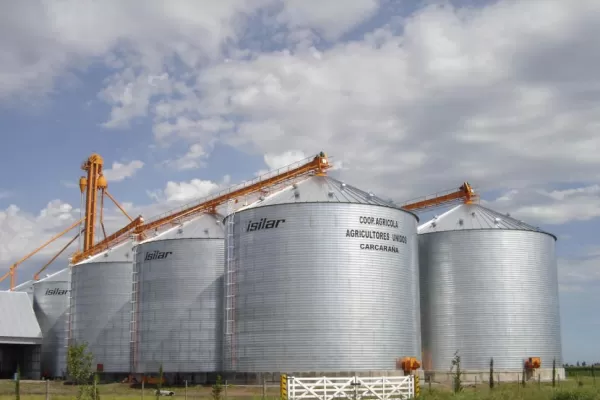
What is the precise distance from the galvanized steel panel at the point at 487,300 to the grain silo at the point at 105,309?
30594 millimetres

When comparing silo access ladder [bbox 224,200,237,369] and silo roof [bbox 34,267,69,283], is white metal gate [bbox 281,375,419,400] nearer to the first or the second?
silo access ladder [bbox 224,200,237,369]

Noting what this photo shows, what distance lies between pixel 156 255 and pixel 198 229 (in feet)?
16.1

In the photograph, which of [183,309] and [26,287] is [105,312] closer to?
[183,309]

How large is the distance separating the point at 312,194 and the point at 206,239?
13.1 meters

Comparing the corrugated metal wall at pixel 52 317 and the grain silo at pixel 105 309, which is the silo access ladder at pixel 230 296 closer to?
the grain silo at pixel 105 309

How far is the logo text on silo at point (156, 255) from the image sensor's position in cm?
6894

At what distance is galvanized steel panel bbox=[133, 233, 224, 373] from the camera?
66.0 metres

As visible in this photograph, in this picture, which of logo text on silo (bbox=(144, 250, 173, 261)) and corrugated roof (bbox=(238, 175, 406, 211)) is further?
logo text on silo (bbox=(144, 250, 173, 261))

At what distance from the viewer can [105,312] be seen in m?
76.9

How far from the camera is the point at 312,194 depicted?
60.6 metres

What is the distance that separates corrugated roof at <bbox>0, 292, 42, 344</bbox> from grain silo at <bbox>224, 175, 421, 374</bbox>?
132 ft

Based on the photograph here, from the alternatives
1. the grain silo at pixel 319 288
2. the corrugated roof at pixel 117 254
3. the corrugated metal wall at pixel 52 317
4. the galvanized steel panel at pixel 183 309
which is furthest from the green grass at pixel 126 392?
the corrugated metal wall at pixel 52 317

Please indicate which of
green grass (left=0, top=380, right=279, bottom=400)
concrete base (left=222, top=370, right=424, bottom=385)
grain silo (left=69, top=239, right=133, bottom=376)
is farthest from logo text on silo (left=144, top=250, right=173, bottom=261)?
concrete base (left=222, top=370, right=424, bottom=385)

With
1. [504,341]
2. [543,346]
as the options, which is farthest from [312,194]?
[543,346]
